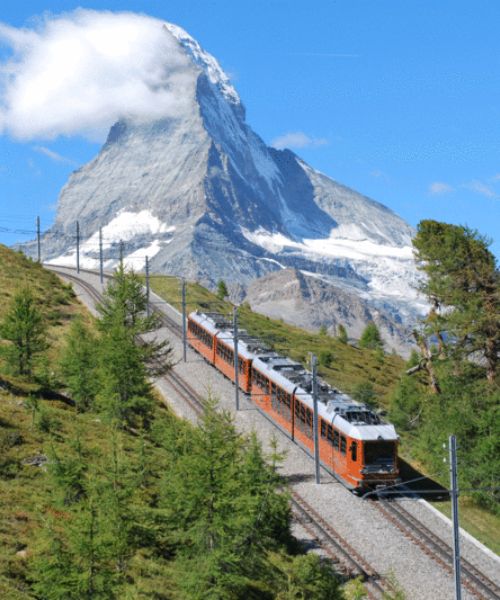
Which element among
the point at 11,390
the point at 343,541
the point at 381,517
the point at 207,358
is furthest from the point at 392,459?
the point at 207,358

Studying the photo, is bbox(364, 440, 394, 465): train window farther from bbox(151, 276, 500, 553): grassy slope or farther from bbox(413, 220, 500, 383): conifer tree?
bbox(413, 220, 500, 383): conifer tree

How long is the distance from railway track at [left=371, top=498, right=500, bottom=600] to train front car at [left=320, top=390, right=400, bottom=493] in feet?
3.81

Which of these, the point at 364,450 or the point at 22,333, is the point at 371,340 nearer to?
the point at 22,333

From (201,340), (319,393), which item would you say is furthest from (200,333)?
(319,393)

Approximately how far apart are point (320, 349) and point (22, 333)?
4909cm

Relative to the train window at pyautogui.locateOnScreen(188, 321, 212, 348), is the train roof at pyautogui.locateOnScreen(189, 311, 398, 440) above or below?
below

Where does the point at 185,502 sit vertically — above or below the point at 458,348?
below

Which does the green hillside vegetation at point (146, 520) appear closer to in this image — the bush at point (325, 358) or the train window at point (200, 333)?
the train window at point (200, 333)

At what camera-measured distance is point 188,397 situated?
54906mm

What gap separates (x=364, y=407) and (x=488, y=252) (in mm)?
22174

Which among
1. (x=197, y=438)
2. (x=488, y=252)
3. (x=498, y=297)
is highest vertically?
(x=488, y=252)

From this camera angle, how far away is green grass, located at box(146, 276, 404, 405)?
7644 centimetres

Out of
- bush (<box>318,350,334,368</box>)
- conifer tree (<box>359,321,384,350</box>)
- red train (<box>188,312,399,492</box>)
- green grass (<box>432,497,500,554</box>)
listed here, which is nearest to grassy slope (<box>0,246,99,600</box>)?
red train (<box>188,312,399,492</box>)

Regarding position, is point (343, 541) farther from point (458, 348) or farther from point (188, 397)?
point (188, 397)
